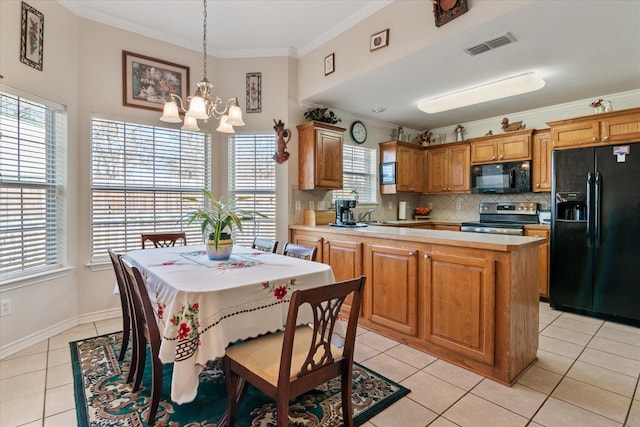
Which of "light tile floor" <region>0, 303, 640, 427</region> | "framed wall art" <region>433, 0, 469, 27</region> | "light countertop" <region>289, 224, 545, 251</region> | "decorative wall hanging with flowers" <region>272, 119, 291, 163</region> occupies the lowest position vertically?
"light tile floor" <region>0, 303, 640, 427</region>

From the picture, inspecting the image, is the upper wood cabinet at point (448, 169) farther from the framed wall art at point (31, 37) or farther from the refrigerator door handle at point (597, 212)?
the framed wall art at point (31, 37)

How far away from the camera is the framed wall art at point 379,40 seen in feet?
10.0

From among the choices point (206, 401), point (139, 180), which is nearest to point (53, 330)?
point (139, 180)

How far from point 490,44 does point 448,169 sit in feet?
9.41

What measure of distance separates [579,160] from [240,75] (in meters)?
4.05

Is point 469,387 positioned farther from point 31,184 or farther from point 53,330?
point 31,184

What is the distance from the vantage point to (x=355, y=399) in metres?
2.02

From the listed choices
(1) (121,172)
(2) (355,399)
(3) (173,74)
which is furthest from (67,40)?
(2) (355,399)

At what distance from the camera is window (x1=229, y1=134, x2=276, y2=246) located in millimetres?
4160

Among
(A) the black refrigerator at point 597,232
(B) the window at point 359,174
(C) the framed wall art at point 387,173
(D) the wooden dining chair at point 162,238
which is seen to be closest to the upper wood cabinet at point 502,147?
(A) the black refrigerator at point 597,232

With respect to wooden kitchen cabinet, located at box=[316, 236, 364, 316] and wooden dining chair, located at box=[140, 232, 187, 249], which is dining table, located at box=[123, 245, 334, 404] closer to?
wooden dining chair, located at box=[140, 232, 187, 249]

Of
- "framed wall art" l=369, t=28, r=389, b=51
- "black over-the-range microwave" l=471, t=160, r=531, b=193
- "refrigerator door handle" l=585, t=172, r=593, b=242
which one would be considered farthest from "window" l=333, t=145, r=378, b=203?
"refrigerator door handle" l=585, t=172, r=593, b=242

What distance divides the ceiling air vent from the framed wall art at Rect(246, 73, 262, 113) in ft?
7.94

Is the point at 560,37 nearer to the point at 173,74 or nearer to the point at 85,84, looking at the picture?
the point at 173,74
